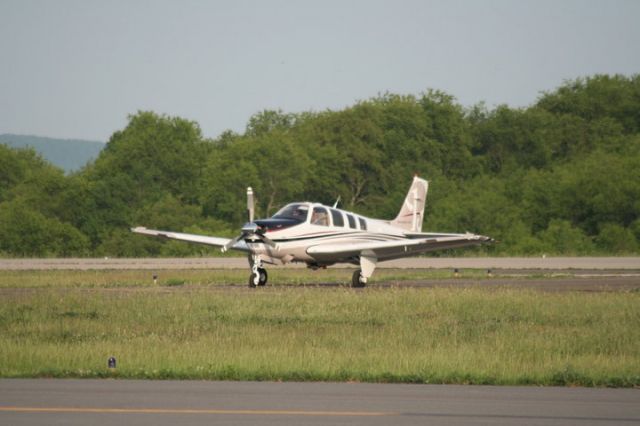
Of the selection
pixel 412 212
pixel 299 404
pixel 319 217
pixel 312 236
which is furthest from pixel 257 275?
pixel 299 404

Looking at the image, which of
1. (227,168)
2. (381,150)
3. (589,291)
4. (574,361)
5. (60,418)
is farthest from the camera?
(381,150)

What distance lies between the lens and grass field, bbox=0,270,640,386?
1500 cm

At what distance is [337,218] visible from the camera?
3375 centimetres

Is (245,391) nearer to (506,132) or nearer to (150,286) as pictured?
(150,286)

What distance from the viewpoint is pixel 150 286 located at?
33.0 meters

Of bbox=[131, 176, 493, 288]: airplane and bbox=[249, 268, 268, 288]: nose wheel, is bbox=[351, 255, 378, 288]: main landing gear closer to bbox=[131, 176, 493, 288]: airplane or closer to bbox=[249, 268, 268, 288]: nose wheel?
bbox=[131, 176, 493, 288]: airplane

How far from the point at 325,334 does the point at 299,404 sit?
8.30 m

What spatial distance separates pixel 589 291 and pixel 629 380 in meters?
15.8

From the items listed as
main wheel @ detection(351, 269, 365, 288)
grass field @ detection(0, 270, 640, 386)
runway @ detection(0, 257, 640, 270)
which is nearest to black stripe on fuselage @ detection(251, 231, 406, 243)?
main wheel @ detection(351, 269, 365, 288)

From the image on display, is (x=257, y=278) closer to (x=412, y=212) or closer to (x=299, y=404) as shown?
(x=412, y=212)

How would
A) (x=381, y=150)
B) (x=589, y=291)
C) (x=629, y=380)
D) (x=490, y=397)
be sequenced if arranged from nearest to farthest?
(x=490, y=397) → (x=629, y=380) → (x=589, y=291) → (x=381, y=150)

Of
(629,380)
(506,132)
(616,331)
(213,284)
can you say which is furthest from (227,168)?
(629,380)

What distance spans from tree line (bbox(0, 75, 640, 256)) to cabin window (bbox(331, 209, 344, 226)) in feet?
110

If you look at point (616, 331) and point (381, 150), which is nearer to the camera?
point (616, 331)
